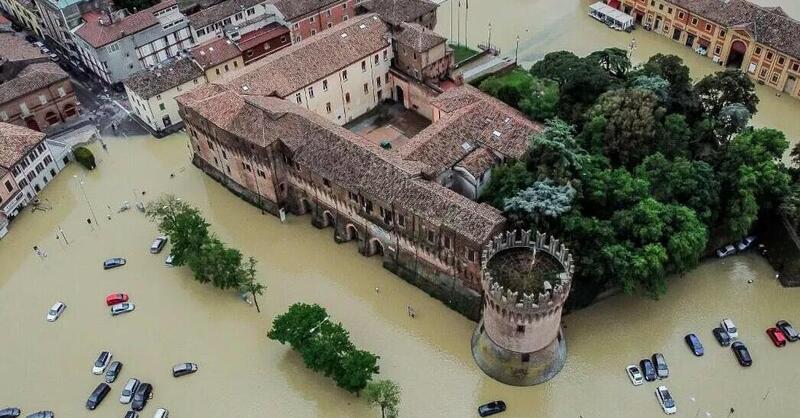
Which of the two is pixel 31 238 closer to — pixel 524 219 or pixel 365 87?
pixel 365 87

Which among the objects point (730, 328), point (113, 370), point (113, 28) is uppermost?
point (113, 28)

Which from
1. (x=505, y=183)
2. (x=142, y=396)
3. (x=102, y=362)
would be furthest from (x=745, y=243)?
(x=102, y=362)

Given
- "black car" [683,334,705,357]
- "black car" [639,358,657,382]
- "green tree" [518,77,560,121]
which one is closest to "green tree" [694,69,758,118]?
"green tree" [518,77,560,121]

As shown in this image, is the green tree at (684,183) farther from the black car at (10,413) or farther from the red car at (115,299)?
the black car at (10,413)

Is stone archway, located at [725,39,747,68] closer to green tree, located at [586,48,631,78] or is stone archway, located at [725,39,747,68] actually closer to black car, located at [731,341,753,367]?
green tree, located at [586,48,631,78]

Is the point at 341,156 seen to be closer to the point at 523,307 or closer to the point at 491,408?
the point at 523,307

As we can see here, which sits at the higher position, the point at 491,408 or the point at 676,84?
the point at 676,84
